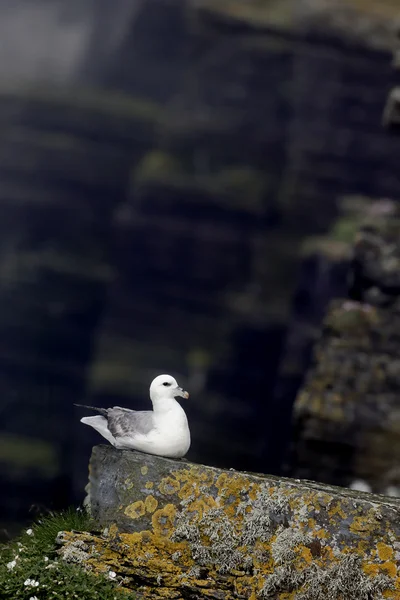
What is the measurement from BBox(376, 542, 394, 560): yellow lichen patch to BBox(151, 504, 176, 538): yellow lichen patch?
3.78 ft

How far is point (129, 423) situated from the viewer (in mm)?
4641

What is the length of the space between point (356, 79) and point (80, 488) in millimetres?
8767

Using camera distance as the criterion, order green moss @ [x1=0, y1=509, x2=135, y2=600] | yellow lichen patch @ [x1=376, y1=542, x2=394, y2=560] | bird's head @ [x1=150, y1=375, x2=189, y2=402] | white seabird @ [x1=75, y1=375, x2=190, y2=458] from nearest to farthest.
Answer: green moss @ [x1=0, y1=509, x2=135, y2=600] → yellow lichen patch @ [x1=376, y1=542, x2=394, y2=560] → white seabird @ [x1=75, y1=375, x2=190, y2=458] → bird's head @ [x1=150, y1=375, x2=189, y2=402]

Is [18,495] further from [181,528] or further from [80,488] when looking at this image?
[181,528]

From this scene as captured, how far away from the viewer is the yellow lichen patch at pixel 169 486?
13.6ft

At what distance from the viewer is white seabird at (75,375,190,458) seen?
4492 mm

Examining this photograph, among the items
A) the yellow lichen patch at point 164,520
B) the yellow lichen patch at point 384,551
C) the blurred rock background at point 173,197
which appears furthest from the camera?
the blurred rock background at point 173,197

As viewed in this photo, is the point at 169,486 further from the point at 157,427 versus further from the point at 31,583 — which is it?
the point at 31,583

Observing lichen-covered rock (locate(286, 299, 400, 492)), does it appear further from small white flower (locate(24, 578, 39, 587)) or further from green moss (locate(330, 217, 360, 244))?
small white flower (locate(24, 578, 39, 587))

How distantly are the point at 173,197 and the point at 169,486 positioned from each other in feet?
31.6

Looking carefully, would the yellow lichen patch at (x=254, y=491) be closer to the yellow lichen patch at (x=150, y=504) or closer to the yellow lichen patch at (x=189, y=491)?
the yellow lichen patch at (x=189, y=491)

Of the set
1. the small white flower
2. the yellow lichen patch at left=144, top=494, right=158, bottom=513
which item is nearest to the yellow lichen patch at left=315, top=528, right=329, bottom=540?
the yellow lichen patch at left=144, top=494, right=158, bottom=513

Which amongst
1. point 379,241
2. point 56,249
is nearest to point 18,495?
point 56,249

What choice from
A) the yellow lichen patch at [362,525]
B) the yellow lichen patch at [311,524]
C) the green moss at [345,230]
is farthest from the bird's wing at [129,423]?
the green moss at [345,230]
